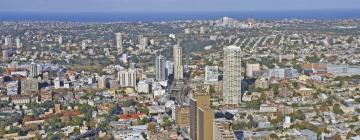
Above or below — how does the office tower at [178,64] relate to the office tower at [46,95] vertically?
above

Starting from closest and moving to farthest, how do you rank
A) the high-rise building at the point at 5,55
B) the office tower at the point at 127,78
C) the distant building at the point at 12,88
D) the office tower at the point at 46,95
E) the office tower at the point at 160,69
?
the office tower at the point at 46,95 → the distant building at the point at 12,88 → the office tower at the point at 127,78 → the office tower at the point at 160,69 → the high-rise building at the point at 5,55

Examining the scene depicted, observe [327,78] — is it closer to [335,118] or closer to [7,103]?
[335,118]

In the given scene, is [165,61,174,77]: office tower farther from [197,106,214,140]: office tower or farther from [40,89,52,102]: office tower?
[197,106,214,140]: office tower

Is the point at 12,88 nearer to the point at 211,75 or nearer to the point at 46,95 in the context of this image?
the point at 46,95

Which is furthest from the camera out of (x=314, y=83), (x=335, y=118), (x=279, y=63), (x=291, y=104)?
(x=279, y=63)

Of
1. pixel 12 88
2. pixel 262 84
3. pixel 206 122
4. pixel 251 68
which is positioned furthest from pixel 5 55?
pixel 206 122

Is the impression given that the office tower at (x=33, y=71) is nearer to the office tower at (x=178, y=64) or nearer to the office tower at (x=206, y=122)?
the office tower at (x=178, y=64)

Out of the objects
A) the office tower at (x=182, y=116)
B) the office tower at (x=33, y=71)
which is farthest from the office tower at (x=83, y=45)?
the office tower at (x=182, y=116)

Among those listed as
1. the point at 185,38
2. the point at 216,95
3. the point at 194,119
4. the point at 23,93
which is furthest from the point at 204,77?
the point at 185,38
